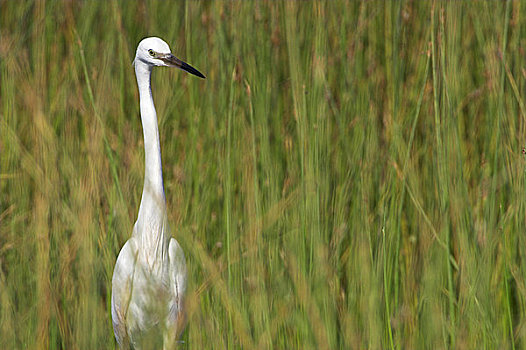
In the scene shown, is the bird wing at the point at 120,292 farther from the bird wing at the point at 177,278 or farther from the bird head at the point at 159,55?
the bird head at the point at 159,55

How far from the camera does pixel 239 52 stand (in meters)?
2.11

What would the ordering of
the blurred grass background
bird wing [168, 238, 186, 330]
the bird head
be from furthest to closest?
bird wing [168, 238, 186, 330] < the bird head < the blurred grass background

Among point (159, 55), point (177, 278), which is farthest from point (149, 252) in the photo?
point (159, 55)

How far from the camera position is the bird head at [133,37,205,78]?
1.78m

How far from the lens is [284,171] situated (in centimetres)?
219

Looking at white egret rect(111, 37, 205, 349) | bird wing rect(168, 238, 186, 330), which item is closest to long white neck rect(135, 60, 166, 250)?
white egret rect(111, 37, 205, 349)

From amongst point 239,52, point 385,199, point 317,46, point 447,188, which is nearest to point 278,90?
point 239,52

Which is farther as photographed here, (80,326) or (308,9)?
(308,9)

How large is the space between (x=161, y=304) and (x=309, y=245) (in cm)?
41

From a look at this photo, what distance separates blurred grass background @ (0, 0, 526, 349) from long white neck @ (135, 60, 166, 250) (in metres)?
0.04

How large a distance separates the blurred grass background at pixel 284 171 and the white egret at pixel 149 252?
6 cm

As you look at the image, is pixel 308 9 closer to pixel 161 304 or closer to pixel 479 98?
pixel 479 98

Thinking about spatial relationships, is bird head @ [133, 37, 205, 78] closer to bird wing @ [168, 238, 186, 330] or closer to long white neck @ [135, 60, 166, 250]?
long white neck @ [135, 60, 166, 250]

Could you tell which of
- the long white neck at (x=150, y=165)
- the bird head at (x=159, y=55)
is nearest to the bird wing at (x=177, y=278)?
the long white neck at (x=150, y=165)
